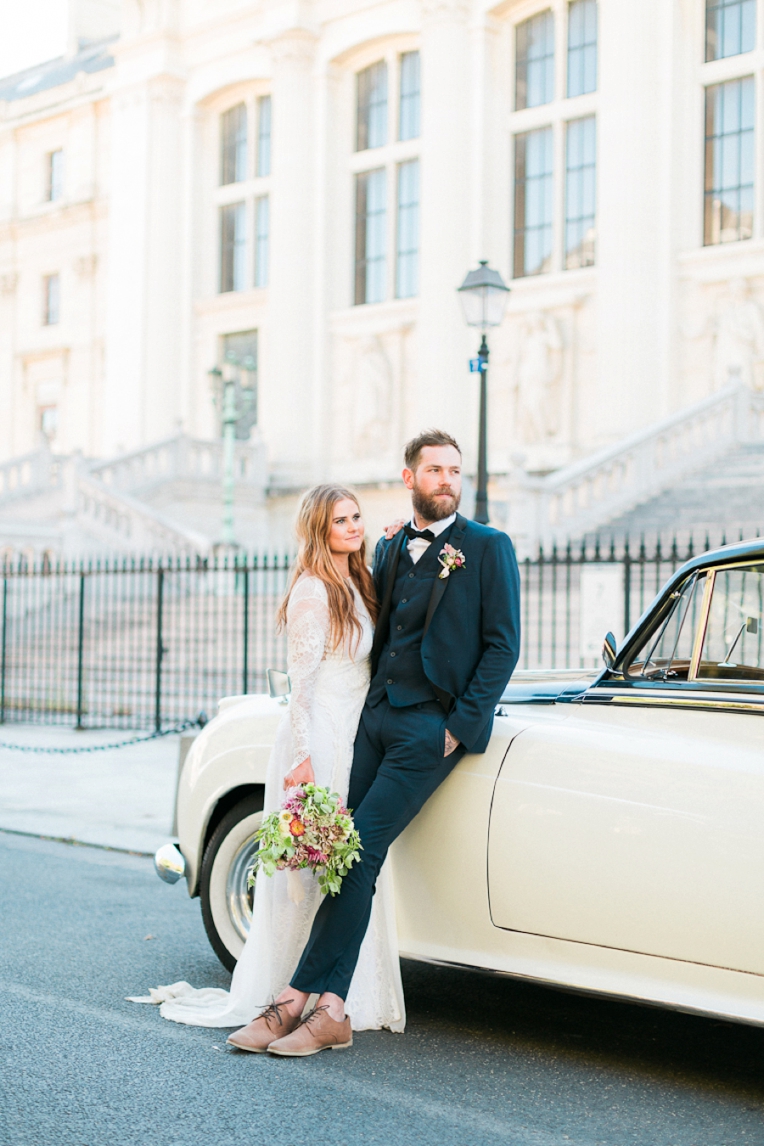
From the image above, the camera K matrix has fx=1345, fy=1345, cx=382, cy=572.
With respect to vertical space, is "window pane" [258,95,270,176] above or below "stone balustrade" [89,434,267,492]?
above

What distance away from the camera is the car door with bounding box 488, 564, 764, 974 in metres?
3.77

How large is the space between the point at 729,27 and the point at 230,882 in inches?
1110

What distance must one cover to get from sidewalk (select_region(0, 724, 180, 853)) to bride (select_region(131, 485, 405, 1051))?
13.7ft

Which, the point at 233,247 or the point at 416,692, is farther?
the point at 233,247

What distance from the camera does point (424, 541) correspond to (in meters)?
4.57

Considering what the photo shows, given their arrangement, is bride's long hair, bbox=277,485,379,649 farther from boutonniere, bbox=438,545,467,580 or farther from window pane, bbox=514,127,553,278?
window pane, bbox=514,127,553,278

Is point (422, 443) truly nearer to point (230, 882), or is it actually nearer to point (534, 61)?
point (230, 882)

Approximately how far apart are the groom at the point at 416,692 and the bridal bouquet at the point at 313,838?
59mm

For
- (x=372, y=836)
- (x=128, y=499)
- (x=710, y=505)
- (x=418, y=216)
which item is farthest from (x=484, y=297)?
(x=418, y=216)

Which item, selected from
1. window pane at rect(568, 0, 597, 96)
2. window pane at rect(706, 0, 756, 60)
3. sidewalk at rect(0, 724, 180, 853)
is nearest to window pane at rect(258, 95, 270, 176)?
window pane at rect(568, 0, 597, 96)

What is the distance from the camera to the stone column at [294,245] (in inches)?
1369

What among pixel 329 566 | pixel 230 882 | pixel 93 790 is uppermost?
pixel 329 566

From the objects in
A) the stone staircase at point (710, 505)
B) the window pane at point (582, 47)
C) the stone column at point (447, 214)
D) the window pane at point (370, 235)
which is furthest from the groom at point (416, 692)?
the window pane at point (370, 235)

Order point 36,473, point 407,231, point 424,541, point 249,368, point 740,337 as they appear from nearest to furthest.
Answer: point 424,541 → point 740,337 → point 36,473 → point 407,231 → point 249,368
